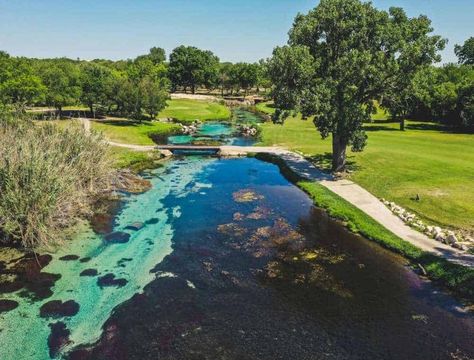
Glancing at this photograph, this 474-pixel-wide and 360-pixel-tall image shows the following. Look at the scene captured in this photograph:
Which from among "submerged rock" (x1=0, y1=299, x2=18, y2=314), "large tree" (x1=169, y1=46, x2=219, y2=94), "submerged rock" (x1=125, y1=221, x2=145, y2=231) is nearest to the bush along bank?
"submerged rock" (x1=125, y1=221, x2=145, y2=231)

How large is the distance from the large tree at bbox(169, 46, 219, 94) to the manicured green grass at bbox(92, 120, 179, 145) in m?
76.1

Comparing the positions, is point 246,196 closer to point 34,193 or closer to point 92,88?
point 34,193

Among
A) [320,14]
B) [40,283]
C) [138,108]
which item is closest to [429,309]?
[40,283]

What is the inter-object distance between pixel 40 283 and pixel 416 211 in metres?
31.2

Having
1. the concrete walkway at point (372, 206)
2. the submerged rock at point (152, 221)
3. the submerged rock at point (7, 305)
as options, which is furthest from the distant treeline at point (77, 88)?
the submerged rock at point (7, 305)

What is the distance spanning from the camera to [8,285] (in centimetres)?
2467

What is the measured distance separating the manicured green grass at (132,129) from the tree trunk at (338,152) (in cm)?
3480

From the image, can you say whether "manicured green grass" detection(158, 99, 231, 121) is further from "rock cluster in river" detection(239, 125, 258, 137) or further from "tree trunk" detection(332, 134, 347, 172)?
"tree trunk" detection(332, 134, 347, 172)

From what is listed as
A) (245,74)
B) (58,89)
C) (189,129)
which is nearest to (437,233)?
(189,129)

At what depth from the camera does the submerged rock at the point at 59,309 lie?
22219 mm

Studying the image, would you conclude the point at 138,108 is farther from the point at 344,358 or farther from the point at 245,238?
the point at 344,358

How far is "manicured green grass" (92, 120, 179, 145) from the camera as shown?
70000 mm

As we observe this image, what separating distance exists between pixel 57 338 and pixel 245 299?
10.4 meters

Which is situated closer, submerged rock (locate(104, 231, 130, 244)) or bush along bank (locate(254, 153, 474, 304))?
bush along bank (locate(254, 153, 474, 304))
